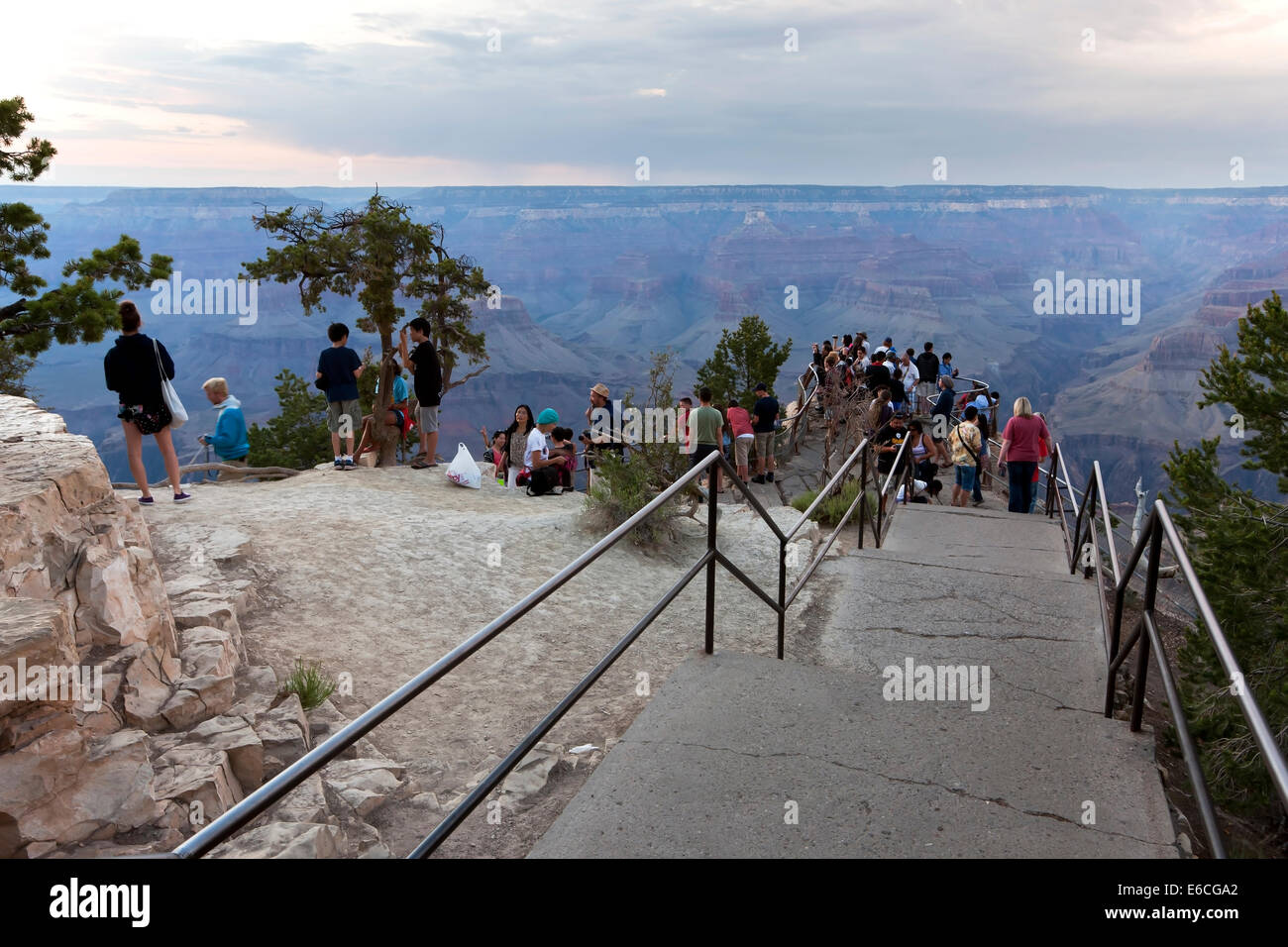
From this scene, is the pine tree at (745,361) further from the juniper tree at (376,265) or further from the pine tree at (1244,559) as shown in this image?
the pine tree at (1244,559)

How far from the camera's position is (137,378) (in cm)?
805

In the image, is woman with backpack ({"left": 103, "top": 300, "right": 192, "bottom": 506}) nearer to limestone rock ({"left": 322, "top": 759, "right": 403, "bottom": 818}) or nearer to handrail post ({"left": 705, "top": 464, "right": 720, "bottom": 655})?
limestone rock ({"left": 322, "top": 759, "right": 403, "bottom": 818})

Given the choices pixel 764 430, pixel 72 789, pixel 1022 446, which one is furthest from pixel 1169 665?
pixel 764 430

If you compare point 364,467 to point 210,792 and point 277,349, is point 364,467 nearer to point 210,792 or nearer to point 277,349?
point 210,792

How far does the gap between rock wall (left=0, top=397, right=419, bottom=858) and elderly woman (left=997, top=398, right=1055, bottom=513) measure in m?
8.68

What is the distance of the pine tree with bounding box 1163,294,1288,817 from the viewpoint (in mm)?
7930

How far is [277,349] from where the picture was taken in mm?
180750

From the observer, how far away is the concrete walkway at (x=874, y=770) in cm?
284

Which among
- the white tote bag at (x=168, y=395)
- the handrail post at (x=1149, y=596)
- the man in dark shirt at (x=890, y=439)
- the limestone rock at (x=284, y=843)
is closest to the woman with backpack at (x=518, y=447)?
the man in dark shirt at (x=890, y=439)

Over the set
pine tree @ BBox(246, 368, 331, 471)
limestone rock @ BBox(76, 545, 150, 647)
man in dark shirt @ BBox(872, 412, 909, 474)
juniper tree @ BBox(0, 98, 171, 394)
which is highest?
juniper tree @ BBox(0, 98, 171, 394)

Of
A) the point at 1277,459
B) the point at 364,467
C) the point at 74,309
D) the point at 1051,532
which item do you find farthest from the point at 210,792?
the point at 74,309

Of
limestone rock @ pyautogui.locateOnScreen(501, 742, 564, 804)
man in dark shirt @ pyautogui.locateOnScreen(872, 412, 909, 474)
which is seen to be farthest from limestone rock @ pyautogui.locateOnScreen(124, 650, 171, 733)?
man in dark shirt @ pyautogui.locateOnScreen(872, 412, 909, 474)

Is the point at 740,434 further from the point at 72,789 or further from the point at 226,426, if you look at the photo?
the point at 72,789
